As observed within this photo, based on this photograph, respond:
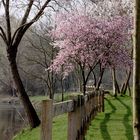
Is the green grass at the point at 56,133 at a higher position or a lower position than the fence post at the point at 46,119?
lower

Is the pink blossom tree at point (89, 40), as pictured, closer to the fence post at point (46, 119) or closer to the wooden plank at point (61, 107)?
the wooden plank at point (61, 107)

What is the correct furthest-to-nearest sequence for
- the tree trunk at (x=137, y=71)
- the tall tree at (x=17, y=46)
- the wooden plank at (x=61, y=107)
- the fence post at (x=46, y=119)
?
the tall tree at (x=17, y=46) < the wooden plank at (x=61, y=107) < the tree trunk at (x=137, y=71) < the fence post at (x=46, y=119)

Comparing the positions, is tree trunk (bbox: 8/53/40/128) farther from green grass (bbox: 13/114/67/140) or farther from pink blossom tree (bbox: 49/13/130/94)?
pink blossom tree (bbox: 49/13/130/94)

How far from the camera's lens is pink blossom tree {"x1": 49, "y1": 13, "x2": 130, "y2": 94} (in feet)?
81.8

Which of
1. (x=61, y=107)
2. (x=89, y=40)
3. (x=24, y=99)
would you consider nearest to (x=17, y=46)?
(x=24, y=99)

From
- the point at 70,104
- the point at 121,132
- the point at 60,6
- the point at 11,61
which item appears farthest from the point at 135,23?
the point at 60,6

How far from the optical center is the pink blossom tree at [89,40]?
24938mm

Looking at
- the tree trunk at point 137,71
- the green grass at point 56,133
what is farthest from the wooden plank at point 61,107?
the green grass at point 56,133

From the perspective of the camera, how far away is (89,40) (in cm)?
2542

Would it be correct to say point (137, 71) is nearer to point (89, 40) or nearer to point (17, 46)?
point (17, 46)

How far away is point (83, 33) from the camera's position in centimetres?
2569

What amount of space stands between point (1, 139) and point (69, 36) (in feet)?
29.1

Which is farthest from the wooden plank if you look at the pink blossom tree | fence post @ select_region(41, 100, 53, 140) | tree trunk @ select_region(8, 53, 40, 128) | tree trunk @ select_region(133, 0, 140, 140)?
the pink blossom tree

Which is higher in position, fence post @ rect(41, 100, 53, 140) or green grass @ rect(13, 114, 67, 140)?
fence post @ rect(41, 100, 53, 140)
